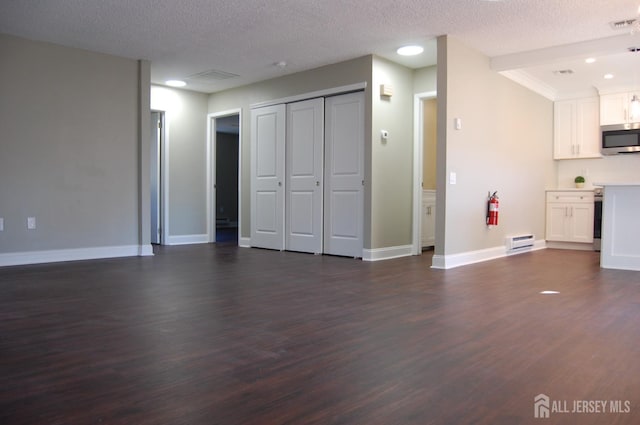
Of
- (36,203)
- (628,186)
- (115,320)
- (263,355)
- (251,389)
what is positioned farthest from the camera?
(36,203)

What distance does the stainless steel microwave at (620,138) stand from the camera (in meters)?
6.98

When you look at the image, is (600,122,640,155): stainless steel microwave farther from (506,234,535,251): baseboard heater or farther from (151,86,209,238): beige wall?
(151,86,209,238): beige wall

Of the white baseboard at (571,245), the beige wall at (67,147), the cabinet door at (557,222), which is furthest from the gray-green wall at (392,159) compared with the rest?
the beige wall at (67,147)

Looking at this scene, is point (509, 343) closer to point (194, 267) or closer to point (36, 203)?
point (194, 267)

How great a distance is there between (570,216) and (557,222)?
0.68 feet

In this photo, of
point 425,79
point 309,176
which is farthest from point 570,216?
point 309,176

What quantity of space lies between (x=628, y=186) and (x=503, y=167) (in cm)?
152

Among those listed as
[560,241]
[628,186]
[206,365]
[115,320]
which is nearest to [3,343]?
[115,320]

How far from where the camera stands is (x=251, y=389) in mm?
1813

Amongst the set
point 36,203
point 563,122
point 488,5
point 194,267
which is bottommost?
point 194,267

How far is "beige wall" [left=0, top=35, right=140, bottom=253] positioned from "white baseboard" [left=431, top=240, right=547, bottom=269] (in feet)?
12.3

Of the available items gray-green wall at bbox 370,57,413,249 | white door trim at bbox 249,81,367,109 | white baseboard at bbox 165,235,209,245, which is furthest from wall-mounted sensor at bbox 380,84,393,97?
white baseboard at bbox 165,235,209,245

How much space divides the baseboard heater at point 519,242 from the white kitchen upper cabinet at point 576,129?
1732 millimetres

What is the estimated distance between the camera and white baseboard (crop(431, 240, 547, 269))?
5129 mm
